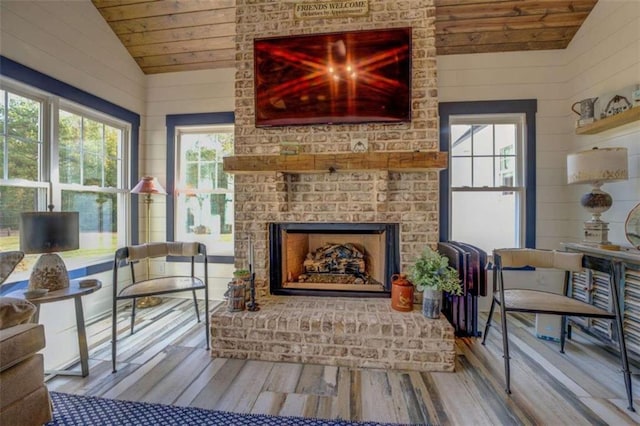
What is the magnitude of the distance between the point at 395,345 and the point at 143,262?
3024mm

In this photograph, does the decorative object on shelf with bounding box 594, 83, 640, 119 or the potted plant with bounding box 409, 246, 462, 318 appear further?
the decorative object on shelf with bounding box 594, 83, 640, 119

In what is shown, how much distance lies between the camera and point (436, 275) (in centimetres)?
201

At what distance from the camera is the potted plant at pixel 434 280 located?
2.00 metres

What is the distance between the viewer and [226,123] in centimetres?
325

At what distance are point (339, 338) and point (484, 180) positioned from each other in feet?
7.73

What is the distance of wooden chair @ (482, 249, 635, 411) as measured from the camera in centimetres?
165

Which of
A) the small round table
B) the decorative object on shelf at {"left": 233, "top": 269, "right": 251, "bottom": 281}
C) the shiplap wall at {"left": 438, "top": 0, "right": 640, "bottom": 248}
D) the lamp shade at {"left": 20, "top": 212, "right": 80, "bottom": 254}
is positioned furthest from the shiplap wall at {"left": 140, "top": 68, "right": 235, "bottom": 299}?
the shiplap wall at {"left": 438, "top": 0, "right": 640, "bottom": 248}

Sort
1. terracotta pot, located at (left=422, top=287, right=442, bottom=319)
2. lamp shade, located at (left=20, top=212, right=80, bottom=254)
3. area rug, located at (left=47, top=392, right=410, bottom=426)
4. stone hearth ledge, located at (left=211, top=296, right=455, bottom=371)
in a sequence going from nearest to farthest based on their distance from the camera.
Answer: area rug, located at (left=47, top=392, right=410, bottom=426), lamp shade, located at (left=20, top=212, right=80, bottom=254), stone hearth ledge, located at (left=211, top=296, right=455, bottom=371), terracotta pot, located at (left=422, top=287, right=442, bottom=319)

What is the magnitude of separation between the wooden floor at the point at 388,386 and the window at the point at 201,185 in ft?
4.56

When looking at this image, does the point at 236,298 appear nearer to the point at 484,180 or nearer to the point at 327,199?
the point at 327,199

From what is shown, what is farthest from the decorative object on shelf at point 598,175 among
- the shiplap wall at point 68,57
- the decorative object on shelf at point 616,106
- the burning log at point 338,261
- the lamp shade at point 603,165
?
the shiplap wall at point 68,57

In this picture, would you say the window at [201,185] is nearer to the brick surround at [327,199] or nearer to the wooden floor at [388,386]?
the brick surround at [327,199]

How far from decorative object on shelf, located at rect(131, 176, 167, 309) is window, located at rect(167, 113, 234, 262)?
0.26 metres

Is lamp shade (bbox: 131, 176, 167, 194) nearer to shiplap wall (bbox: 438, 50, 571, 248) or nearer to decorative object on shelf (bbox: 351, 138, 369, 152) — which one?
decorative object on shelf (bbox: 351, 138, 369, 152)
